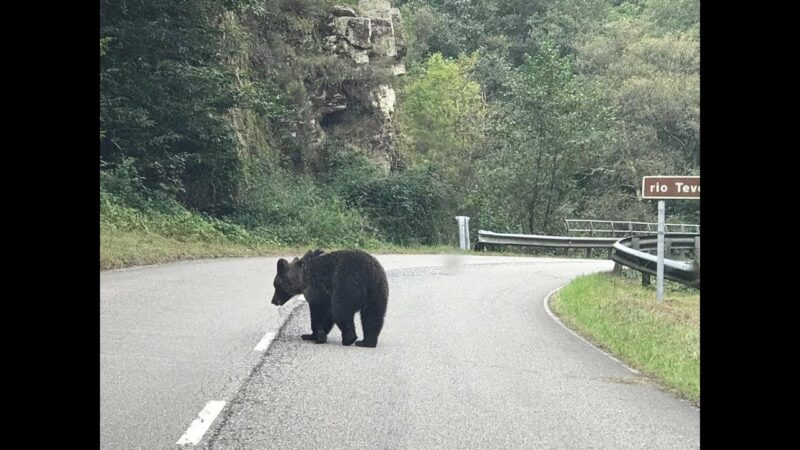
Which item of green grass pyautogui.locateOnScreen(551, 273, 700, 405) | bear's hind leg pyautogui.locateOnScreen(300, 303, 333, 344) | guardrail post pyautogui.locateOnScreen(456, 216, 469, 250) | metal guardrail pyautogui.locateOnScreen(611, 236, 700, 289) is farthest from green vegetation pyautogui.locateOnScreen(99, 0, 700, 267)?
green grass pyautogui.locateOnScreen(551, 273, 700, 405)

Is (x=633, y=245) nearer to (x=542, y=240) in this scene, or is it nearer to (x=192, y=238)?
(x=542, y=240)

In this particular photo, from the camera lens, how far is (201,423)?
5.60 m

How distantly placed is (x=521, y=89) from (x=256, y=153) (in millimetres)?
15222

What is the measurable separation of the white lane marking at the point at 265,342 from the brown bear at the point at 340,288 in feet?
1.30

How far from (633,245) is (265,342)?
7.96m

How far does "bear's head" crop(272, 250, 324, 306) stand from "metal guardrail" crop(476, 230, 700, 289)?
348 centimetres

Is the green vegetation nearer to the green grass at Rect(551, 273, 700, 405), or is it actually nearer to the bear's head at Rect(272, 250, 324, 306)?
the bear's head at Rect(272, 250, 324, 306)

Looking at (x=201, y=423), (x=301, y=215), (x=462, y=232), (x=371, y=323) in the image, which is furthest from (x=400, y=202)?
(x=201, y=423)

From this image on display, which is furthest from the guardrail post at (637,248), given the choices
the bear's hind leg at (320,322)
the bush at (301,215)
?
the bear's hind leg at (320,322)

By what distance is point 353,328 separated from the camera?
8992 mm

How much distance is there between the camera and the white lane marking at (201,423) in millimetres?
5184

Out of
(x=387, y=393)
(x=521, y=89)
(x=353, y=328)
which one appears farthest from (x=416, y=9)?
(x=387, y=393)

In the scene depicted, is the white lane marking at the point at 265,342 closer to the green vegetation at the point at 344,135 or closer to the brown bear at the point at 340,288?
the brown bear at the point at 340,288
